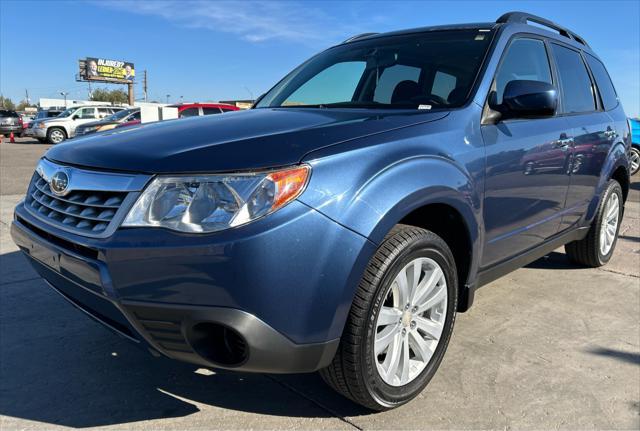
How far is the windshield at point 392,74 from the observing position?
2.83 metres

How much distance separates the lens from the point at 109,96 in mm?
98438

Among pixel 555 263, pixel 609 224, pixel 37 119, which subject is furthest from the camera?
pixel 37 119

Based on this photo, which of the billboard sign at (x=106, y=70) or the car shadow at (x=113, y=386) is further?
the billboard sign at (x=106, y=70)

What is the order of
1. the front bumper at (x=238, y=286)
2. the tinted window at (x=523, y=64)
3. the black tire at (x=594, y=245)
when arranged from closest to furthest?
the front bumper at (x=238, y=286), the tinted window at (x=523, y=64), the black tire at (x=594, y=245)

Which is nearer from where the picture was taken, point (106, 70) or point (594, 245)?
point (594, 245)

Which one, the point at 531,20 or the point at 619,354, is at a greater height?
the point at 531,20

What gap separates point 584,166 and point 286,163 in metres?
2.71

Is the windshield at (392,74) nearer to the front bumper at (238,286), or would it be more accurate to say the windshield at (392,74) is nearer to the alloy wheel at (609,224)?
the front bumper at (238,286)

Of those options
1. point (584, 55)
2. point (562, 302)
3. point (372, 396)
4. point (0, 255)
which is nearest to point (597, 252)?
point (562, 302)

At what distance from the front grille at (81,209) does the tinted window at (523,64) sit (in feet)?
6.74

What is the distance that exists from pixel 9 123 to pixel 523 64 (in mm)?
30278

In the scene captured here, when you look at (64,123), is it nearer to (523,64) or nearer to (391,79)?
(391,79)

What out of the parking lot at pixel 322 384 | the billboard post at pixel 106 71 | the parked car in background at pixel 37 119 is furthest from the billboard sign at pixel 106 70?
the parking lot at pixel 322 384

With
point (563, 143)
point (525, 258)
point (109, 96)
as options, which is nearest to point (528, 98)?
point (563, 143)
